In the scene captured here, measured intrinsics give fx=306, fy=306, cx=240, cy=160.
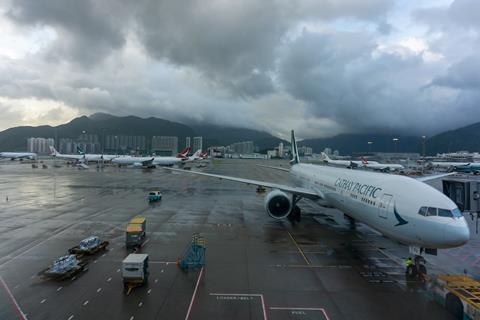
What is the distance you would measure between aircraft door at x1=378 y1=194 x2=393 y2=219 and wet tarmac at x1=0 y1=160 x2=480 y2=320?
300cm

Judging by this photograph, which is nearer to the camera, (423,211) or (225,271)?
A: (423,211)

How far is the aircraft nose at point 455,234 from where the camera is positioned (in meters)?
12.3

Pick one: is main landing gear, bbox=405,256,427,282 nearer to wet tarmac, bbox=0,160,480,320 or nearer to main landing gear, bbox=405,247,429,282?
main landing gear, bbox=405,247,429,282

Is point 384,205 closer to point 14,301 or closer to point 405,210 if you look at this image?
point 405,210

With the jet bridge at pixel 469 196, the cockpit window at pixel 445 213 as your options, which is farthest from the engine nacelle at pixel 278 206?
the cockpit window at pixel 445 213

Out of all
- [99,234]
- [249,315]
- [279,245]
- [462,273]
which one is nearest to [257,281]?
[249,315]

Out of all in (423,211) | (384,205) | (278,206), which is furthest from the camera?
(278,206)

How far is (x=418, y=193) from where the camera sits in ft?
46.9

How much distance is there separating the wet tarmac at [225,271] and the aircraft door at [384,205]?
300 centimetres

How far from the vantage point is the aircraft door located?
15115 mm

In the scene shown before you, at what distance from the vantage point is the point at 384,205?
1541 centimetres

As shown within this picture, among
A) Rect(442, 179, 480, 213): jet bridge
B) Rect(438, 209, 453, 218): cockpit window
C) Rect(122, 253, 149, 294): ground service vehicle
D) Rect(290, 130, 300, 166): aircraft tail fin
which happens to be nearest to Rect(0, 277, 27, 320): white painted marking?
Rect(122, 253, 149, 294): ground service vehicle

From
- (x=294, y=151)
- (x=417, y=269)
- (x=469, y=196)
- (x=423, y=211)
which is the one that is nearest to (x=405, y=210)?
(x=423, y=211)

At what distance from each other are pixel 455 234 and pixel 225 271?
33.4 ft
